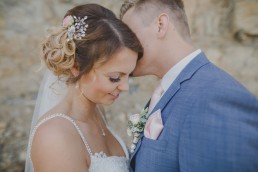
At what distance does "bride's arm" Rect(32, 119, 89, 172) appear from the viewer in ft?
6.17

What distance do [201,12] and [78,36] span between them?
251 cm

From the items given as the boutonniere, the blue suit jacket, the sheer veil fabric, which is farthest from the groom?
the sheer veil fabric

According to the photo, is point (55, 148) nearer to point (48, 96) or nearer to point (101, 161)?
point (101, 161)

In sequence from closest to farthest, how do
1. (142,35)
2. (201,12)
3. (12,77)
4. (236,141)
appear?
(236,141), (142,35), (12,77), (201,12)

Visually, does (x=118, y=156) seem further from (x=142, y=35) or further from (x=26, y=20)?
(x=26, y=20)

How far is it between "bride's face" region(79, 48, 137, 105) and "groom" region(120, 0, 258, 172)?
151 mm

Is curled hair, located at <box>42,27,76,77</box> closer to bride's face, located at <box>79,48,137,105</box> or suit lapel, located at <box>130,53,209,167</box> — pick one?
bride's face, located at <box>79,48,137,105</box>

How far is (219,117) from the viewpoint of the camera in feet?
5.28

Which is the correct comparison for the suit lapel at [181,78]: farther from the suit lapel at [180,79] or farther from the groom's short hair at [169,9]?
the groom's short hair at [169,9]

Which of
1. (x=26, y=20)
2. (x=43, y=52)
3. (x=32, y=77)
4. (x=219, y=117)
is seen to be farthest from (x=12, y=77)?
(x=219, y=117)

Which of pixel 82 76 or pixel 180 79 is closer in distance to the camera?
pixel 180 79

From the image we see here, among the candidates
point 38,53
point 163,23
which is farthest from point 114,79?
point 38,53

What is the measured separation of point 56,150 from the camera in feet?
6.18

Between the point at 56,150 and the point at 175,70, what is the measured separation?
0.73 meters
